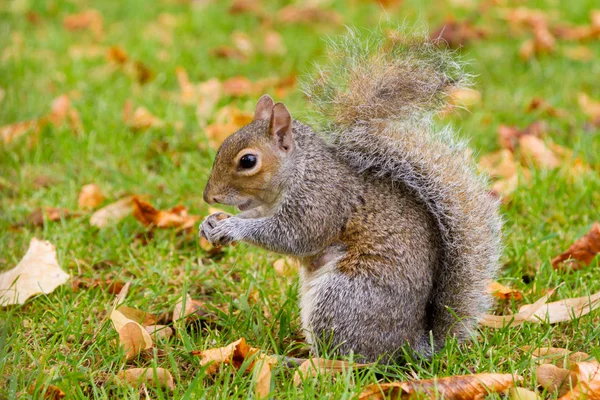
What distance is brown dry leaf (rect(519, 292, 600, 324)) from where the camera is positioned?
197 centimetres

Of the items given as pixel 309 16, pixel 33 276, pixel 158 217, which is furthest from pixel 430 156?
pixel 309 16

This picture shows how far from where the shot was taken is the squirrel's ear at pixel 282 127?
6.35ft

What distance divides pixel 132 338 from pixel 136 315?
193 mm

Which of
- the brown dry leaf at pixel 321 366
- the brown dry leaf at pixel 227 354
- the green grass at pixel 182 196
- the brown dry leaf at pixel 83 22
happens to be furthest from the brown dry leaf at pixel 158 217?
the brown dry leaf at pixel 83 22

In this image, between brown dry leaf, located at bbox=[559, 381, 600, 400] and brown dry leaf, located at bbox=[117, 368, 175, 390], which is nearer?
brown dry leaf, located at bbox=[559, 381, 600, 400]

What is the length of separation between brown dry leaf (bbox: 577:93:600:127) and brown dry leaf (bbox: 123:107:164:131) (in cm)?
184

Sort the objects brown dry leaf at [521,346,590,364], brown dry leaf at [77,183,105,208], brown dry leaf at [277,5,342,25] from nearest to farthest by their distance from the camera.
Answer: brown dry leaf at [521,346,590,364]
brown dry leaf at [77,183,105,208]
brown dry leaf at [277,5,342,25]

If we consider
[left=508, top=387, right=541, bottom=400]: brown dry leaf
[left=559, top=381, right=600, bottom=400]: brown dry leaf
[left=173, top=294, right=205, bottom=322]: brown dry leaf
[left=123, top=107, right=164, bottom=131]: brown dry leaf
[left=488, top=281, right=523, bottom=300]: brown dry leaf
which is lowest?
[left=488, top=281, right=523, bottom=300]: brown dry leaf

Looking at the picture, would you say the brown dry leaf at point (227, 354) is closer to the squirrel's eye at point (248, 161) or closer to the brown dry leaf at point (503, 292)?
the squirrel's eye at point (248, 161)

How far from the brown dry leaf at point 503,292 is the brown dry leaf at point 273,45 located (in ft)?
7.98

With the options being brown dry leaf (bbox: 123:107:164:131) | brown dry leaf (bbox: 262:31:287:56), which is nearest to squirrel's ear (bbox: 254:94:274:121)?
brown dry leaf (bbox: 123:107:164:131)

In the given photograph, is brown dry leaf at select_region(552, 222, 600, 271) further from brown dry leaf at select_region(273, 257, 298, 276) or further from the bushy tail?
brown dry leaf at select_region(273, 257, 298, 276)

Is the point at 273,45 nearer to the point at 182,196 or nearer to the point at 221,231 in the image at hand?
the point at 182,196

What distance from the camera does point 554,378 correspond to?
1.69 metres
